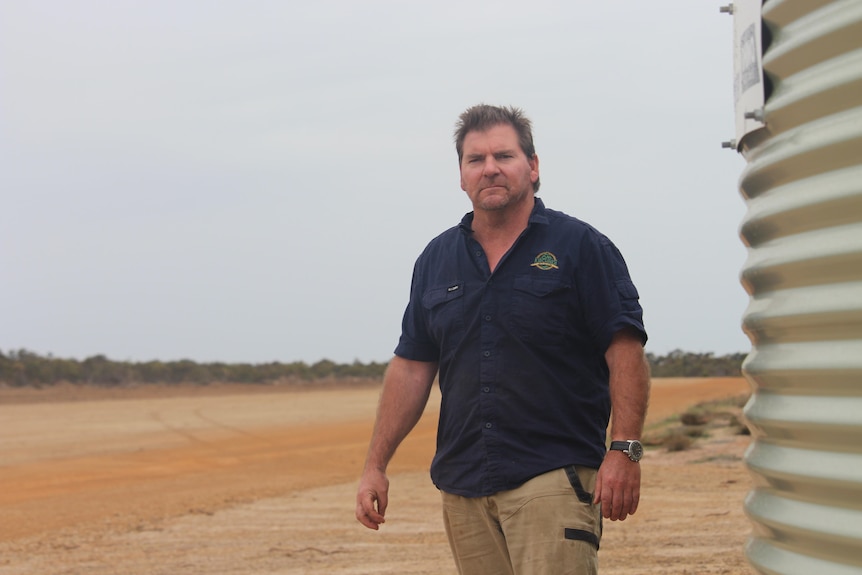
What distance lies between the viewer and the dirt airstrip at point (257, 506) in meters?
7.86

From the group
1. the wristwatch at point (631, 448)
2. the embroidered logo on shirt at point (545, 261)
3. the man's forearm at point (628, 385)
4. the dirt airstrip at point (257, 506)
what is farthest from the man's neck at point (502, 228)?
the dirt airstrip at point (257, 506)

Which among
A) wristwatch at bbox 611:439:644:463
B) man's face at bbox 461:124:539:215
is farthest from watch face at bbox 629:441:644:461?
man's face at bbox 461:124:539:215

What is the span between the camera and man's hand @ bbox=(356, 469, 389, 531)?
4.16 meters

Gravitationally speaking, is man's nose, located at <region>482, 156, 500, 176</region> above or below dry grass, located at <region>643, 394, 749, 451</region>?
above

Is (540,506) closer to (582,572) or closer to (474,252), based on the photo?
(582,572)

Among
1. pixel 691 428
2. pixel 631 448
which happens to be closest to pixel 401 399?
pixel 631 448

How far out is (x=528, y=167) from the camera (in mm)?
4078

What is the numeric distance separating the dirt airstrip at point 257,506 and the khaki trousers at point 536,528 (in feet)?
10.4

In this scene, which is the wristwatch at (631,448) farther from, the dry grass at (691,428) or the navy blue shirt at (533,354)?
the dry grass at (691,428)

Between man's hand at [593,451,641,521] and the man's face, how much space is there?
937 mm

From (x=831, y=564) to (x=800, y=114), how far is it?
85 cm

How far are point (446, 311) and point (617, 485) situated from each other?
859mm

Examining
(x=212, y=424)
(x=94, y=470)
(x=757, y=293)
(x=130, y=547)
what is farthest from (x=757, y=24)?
(x=212, y=424)

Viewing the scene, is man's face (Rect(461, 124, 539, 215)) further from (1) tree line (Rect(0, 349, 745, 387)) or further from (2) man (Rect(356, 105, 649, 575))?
(1) tree line (Rect(0, 349, 745, 387))
